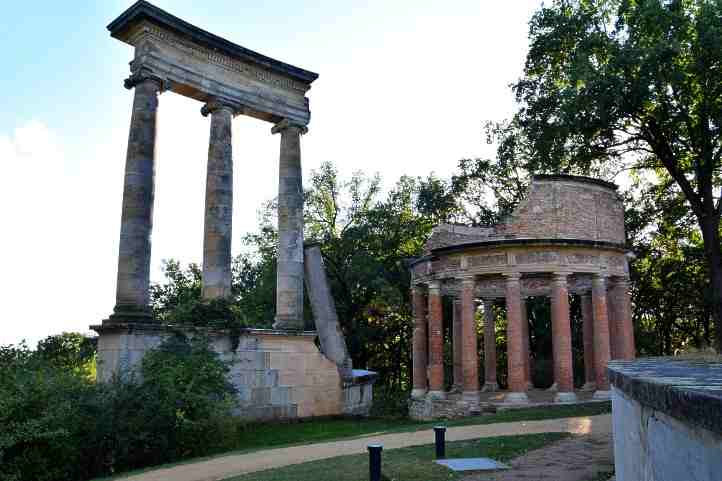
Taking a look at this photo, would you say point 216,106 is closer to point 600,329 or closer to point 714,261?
point 600,329

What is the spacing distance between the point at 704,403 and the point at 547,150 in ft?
100

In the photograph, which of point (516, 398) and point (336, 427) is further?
point (516, 398)

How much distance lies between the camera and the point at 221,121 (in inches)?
1027

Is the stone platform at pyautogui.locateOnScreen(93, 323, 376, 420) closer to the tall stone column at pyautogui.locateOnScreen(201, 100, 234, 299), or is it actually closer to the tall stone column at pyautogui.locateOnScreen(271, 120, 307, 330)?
the tall stone column at pyautogui.locateOnScreen(271, 120, 307, 330)

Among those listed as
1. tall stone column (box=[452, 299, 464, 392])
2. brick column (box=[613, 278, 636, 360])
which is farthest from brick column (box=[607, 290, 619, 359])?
tall stone column (box=[452, 299, 464, 392])

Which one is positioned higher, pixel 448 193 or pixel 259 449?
pixel 448 193

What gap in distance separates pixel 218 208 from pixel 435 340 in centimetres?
1313

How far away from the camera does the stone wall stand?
273 centimetres

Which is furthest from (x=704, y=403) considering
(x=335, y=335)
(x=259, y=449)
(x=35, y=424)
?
(x=335, y=335)

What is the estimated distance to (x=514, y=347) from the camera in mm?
27828

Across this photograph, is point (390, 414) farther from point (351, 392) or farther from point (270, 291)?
point (270, 291)

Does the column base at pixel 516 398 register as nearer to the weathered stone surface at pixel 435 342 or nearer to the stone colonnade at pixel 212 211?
the weathered stone surface at pixel 435 342

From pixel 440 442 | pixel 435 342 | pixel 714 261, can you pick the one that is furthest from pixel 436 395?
pixel 440 442

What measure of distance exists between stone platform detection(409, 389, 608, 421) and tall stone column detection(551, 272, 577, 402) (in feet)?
2.29
